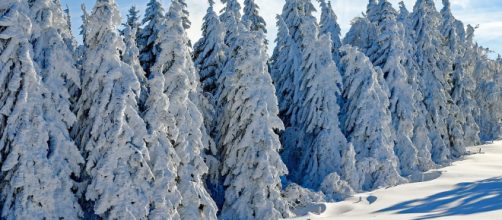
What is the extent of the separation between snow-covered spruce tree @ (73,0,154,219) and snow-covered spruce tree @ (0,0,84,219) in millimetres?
1193

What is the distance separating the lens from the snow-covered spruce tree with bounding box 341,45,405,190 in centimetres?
3262

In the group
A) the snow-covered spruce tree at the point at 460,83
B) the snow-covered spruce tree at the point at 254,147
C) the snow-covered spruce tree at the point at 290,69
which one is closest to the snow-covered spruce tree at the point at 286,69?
the snow-covered spruce tree at the point at 290,69

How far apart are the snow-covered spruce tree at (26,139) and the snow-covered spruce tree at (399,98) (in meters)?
24.0

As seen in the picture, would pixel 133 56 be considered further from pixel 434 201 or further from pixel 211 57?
pixel 434 201

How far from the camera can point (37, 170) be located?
61.2ft

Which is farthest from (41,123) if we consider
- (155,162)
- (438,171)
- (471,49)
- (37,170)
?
(471,49)

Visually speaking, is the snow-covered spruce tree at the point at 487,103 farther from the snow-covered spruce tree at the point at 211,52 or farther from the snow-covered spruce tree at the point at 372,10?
the snow-covered spruce tree at the point at 211,52

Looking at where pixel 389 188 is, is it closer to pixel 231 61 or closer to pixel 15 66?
pixel 231 61

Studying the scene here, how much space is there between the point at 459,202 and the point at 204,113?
13.9 meters

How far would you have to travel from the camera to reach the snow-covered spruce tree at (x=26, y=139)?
60.3 feet

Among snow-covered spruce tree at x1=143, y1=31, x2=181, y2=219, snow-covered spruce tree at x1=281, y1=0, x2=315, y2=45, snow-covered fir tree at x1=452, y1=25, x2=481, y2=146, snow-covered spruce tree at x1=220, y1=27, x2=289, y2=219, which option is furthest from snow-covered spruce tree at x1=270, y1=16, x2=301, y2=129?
snow-covered fir tree at x1=452, y1=25, x2=481, y2=146

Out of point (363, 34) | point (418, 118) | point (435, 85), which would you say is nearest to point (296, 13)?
point (363, 34)

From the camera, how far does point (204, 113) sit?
28797 millimetres

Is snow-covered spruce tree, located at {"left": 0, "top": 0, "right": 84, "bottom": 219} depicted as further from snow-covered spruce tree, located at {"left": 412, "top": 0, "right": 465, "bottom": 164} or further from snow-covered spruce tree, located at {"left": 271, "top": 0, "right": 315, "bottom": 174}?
snow-covered spruce tree, located at {"left": 412, "top": 0, "right": 465, "bottom": 164}
